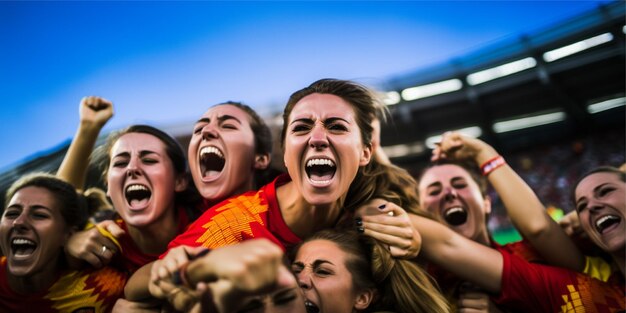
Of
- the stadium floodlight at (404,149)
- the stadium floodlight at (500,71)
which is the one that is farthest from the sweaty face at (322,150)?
the stadium floodlight at (404,149)

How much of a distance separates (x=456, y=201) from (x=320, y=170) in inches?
55.2

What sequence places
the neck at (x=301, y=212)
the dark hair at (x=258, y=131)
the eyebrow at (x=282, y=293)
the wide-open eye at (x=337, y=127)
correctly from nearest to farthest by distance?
the eyebrow at (x=282, y=293) → the wide-open eye at (x=337, y=127) → the neck at (x=301, y=212) → the dark hair at (x=258, y=131)

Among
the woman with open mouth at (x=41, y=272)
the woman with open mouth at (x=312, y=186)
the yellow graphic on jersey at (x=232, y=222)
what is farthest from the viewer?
the woman with open mouth at (x=41, y=272)

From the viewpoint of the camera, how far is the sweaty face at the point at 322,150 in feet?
6.75

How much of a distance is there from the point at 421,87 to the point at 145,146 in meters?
12.2

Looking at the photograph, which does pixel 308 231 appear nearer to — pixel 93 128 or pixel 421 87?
pixel 93 128

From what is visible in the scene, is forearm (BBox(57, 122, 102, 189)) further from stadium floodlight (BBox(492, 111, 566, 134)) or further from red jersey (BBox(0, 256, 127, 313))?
stadium floodlight (BBox(492, 111, 566, 134))

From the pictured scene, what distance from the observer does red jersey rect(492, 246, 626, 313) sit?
2.39 metres

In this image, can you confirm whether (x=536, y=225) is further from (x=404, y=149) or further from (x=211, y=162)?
(x=404, y=149)

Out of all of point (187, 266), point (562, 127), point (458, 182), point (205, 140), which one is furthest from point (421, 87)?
point (187, 266)

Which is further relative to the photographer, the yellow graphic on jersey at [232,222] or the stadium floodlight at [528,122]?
the stadium floodlight at [528,122]

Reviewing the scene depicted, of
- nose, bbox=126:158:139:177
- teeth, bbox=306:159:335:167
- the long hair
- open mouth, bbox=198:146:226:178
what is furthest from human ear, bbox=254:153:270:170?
the long hair

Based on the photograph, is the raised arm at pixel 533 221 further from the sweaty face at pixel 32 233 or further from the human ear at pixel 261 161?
the sweaty face at pixel 32 233

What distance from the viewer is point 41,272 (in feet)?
8.36
